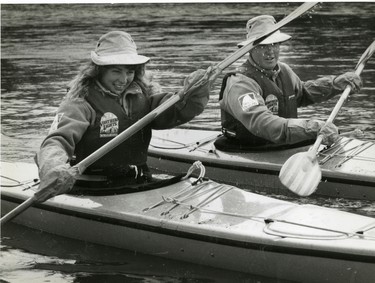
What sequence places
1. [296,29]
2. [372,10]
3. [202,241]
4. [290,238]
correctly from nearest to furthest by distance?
[290,238] → [202,241] → [296,29] → [372,10]

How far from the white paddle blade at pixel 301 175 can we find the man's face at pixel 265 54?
1466 millimetres

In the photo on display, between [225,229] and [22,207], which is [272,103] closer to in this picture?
[225,229]

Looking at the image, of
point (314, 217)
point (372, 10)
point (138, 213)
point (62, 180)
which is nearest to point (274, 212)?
point (314, 217)

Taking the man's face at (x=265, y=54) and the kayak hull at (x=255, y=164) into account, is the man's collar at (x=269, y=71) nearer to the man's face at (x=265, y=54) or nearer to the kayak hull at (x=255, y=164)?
the man's face at (x=265, y=54)

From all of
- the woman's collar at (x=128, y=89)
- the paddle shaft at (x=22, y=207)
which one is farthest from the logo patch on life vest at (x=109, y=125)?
the paddle shaft at (x=22, y=207)

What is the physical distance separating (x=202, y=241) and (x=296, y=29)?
440 inches

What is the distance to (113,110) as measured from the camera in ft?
17.9

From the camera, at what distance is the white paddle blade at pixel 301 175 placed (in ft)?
17.4

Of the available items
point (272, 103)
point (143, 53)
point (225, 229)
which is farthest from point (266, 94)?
point (143, 53)

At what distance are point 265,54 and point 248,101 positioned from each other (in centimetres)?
45

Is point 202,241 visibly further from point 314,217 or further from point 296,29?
point 296,29

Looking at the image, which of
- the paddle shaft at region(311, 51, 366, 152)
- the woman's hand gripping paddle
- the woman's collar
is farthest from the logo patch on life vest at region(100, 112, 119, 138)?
the paddle shaft at region(311, 51, 366, 152)

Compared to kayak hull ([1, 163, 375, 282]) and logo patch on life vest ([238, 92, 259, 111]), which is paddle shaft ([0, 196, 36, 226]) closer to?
kayak hull ([1, 163, 375, 282])

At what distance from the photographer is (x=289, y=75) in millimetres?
6953
